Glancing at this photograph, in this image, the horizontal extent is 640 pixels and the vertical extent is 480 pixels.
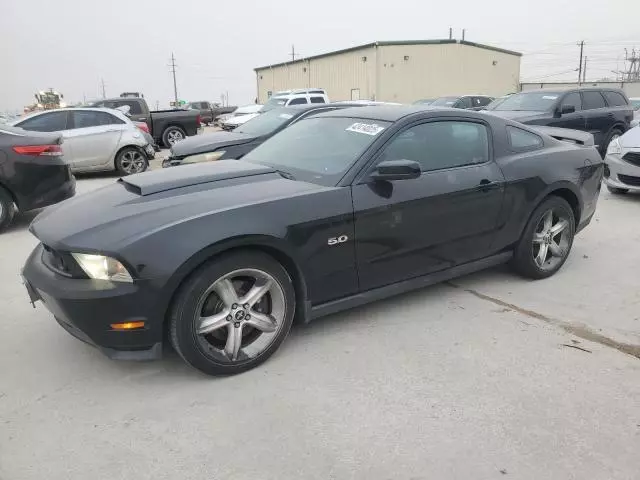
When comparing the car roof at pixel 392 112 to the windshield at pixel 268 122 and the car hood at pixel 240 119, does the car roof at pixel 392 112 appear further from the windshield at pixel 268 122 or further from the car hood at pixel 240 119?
the car hood at pixel 240 119

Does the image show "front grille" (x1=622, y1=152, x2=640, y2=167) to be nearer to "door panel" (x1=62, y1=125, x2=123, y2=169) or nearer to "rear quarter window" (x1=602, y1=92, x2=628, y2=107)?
"rear quarter window" (x1=602, y1=92, x2=628, y2=107)

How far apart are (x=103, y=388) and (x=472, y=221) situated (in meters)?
2.69

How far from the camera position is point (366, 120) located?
3.80 m

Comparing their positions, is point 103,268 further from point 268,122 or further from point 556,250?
point 268,122

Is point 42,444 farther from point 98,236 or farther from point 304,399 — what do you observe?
point 304,399

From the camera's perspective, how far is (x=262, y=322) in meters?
3.01

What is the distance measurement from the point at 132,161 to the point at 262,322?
8721 millimetres

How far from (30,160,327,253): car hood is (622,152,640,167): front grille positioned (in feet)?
19.9

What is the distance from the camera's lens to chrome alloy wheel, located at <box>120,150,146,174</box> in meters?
10.6

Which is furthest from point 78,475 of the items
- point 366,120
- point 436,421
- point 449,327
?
point 366,120

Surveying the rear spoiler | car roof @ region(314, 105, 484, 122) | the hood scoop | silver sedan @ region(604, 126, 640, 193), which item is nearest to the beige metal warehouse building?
silver sedan @ region(604, 126, 640, 193)

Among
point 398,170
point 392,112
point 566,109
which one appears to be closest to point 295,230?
point 398,170

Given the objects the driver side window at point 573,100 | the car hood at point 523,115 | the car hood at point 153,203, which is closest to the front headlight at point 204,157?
the car hood at point 153,203

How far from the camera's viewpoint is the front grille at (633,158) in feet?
23.9
